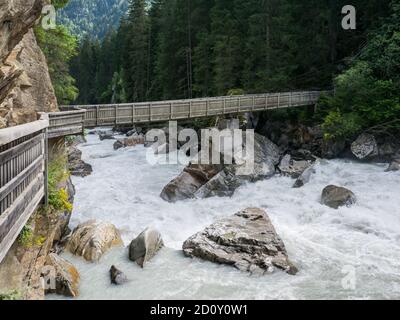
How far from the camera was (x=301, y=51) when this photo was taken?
2970 cm

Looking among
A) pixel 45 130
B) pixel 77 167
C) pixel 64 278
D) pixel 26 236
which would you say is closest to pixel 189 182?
pixel 77 167

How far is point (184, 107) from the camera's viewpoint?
21.2 metres

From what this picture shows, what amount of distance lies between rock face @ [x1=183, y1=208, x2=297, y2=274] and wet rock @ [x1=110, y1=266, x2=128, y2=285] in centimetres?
231

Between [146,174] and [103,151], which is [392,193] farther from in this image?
[103,151]

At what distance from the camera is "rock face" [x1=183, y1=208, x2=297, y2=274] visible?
37.7ft

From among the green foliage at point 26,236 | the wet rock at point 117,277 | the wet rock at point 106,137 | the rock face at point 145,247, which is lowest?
the wet rock at point 117,277

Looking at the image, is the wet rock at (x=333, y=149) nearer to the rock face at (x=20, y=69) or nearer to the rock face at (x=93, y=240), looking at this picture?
the rock face at (x=93, y=240)

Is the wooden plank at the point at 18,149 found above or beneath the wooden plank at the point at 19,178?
above

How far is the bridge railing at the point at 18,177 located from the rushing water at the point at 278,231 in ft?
13.3

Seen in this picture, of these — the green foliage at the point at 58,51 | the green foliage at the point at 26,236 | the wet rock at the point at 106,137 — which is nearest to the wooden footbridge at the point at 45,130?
the green foliage at the point at 26,236

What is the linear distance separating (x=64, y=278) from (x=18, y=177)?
15.9 feet

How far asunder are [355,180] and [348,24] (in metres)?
15.0

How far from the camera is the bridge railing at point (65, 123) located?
1180 cm

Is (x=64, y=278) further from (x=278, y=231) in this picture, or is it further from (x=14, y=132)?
(x=278, y=231)
